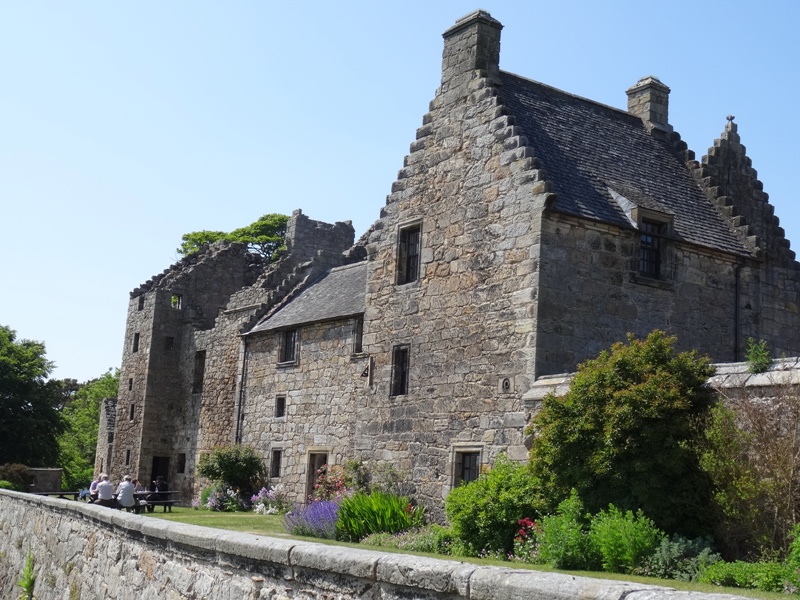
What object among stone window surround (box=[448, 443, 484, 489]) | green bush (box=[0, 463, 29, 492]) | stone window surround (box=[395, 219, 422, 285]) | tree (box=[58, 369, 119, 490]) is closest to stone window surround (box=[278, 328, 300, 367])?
stone window surround (box=[395, 219, 422, 285])

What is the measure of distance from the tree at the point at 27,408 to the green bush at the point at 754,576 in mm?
35913

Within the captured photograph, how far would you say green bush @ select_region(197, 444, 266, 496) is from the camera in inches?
1117

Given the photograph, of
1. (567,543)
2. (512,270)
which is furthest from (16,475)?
(567,543)

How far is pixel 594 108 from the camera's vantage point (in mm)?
22828

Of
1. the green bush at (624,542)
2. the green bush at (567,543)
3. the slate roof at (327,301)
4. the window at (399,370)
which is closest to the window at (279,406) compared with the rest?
the slate roof at (327,301)

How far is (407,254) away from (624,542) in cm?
1007

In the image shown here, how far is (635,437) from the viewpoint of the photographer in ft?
43.8

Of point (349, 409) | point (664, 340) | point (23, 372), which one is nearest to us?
point (664, 340)

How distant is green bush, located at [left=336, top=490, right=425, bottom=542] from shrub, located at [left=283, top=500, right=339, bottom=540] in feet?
0.63

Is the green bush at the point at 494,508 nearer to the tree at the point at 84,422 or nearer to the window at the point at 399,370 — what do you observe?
the window at the point at 399,370

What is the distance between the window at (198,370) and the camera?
35.3 meters

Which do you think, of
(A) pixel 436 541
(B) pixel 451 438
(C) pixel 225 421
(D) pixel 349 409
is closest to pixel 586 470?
(A) pixel 436 541

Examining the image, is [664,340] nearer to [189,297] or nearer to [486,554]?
[486,554]

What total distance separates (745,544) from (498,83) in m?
11.3
